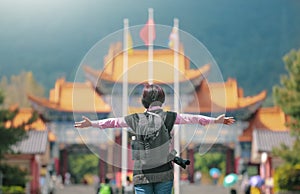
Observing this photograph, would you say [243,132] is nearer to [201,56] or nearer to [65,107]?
[65,107]

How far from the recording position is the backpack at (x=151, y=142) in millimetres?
3916

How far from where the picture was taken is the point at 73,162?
2687 inches

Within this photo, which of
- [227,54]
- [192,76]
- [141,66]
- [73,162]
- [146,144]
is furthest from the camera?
[227,54]

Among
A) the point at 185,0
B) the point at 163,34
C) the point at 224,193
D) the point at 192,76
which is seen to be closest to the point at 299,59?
the point at 224,193

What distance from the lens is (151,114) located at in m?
3.97

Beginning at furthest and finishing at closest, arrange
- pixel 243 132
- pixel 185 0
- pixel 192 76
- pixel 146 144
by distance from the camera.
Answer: pixel 185 0 < pixel 243 132 < pixel 192 76 < pixel 146 144

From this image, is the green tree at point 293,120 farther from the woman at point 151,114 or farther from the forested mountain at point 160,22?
the forested mountain at point 160,22

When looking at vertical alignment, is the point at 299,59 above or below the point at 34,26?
below

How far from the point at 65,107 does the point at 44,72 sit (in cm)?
7170

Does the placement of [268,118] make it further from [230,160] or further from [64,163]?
[64,163]

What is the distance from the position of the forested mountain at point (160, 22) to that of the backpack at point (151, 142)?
108 m

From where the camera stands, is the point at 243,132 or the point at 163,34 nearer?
the point at 163,34

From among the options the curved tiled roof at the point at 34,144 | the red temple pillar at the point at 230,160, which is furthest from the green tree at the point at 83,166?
the curved tiled roof at the point at 34,144

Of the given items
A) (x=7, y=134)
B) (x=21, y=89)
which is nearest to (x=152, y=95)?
(x=7, y=134)
